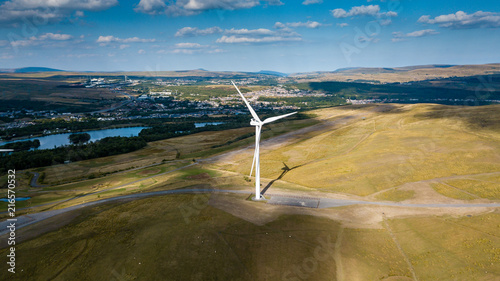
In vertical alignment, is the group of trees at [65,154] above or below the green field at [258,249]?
below

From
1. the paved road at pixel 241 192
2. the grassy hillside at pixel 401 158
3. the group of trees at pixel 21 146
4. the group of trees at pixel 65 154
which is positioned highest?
the grassy hillside at pixel 401 158

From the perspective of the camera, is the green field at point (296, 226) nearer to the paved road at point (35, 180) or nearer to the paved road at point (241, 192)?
the paved road at point (241, 192)

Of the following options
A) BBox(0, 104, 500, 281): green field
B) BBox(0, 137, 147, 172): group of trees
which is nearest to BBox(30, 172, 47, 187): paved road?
BBox(0, 104, 500, 281): green field

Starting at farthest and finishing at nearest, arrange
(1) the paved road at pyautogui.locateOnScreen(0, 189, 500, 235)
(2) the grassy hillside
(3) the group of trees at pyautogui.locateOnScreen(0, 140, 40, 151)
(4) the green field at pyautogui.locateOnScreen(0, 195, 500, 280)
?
(3) the group of trees at pyautogui.locateOnScreen(0, 140, 40, 151)
(2) the grassy hillside
(1) the paved road at pyautogui.locateOnScreen(0, 189, 500, 235)
(4) the green field at pyautogui.locateOnScreen(0, 195, 500, 280)

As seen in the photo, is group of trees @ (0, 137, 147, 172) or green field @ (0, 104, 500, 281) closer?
green field @ (0, 104, 500, 281)

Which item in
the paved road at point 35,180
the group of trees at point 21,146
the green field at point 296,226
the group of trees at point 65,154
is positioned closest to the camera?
the green field at point 296,226

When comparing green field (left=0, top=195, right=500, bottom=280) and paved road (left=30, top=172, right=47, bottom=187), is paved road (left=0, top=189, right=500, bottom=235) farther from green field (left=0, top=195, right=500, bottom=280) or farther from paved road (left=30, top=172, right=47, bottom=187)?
paved road (left=30, top=172, right=47, bottom=187)

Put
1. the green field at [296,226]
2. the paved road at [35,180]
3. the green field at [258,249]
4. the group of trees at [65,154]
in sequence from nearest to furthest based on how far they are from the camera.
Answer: the green field at [258,249] < the green field at [296,226] < the paved road at [35,180] < the group of trees at [65,154]

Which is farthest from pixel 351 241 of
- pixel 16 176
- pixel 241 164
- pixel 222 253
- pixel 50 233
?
pixel 16 176

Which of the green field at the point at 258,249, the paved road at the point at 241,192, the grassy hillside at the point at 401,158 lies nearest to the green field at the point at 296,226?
the green field at the point at 258,249

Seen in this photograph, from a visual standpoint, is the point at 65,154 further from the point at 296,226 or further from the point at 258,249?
the point at 296,226

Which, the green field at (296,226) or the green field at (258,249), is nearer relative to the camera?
the green field at (258,249)
